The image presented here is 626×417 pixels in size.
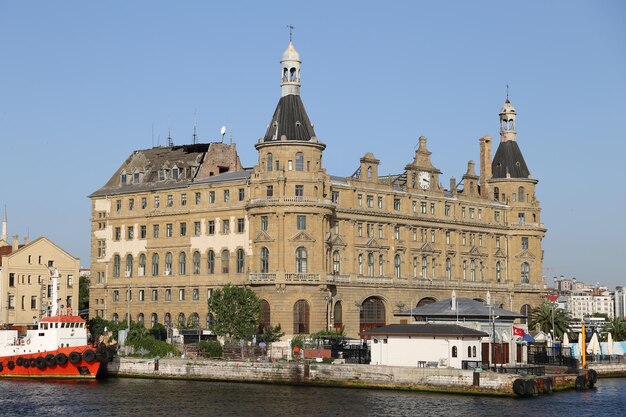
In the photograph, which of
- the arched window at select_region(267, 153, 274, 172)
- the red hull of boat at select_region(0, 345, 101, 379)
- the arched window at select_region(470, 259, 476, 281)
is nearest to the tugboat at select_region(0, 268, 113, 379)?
the red hull of boat at select_region(0, 345, 101, 379)

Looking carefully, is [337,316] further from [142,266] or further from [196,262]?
[142,266]

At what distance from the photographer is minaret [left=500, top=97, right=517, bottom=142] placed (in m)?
161

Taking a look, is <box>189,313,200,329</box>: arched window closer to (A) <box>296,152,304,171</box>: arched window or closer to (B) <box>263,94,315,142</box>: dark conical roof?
(A) <box>296,152,304,171</box>: arched window

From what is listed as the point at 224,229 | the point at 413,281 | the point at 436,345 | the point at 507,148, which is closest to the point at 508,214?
the point at 507,148

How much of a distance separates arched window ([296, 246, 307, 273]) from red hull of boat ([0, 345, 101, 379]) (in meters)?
26.8

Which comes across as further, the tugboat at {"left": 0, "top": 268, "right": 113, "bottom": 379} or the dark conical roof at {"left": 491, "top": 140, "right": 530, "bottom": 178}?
the dark conical roof at {"left": 491, "top": 140, "right": 530, "bottom": 178}

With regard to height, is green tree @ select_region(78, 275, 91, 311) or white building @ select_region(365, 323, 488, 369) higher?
green tree @ select_region(78, 275, 91, 311)

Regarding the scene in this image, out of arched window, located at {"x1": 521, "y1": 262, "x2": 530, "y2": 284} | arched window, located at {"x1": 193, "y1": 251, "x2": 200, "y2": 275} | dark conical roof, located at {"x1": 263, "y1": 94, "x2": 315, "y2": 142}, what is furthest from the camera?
arched window, located at {"x1": 521, "y1": 262, "x2": 530, "y2": 284}

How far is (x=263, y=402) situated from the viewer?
8869 centimetres

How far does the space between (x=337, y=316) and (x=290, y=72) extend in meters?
27.7

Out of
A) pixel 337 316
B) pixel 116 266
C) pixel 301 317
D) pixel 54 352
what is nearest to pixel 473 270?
pixel 337 316

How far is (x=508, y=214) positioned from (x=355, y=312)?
34125 mm

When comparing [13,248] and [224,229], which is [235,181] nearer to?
[224,229]

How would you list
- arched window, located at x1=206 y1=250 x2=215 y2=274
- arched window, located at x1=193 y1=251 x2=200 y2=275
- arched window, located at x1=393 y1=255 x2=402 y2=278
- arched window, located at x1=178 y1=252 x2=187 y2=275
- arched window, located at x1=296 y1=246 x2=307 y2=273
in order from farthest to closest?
arched window, located at x1=393 y1=255 x2=402 y2=278, arched window, located at x1=178 y1=252 x2=187 y2=275, arched window, located at x1=193 y1=251 x2=200 y2=275, arched window, located at x1=206 y1=250 x2=215 y2=274, arched window, located at x1=296 y1=246 x2=307 y2=273
